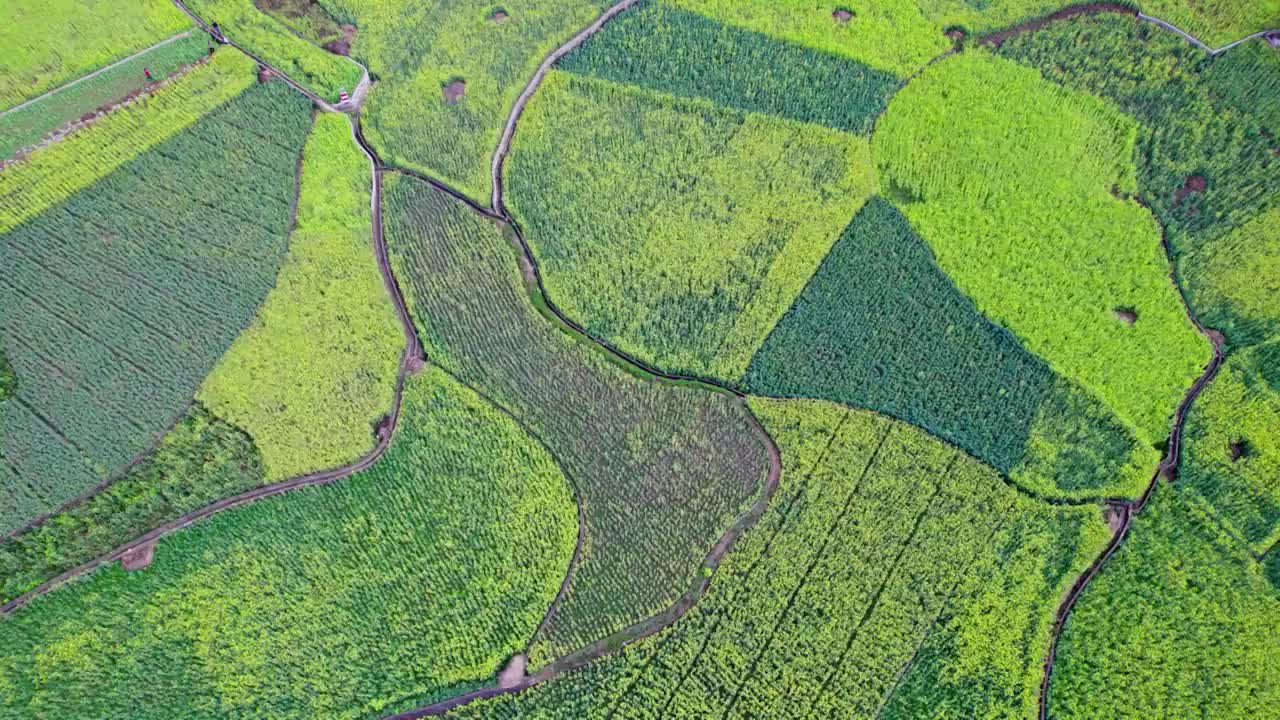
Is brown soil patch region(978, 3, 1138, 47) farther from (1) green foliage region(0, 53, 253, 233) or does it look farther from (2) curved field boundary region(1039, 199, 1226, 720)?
(1) green foliage region(0, 53, 253, 233)

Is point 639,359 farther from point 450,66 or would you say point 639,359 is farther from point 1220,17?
point 1220,17

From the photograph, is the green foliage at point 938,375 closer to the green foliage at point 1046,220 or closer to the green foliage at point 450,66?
the green foliage at point 1046,220

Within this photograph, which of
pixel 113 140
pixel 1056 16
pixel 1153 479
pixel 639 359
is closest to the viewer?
pixel 1153 479

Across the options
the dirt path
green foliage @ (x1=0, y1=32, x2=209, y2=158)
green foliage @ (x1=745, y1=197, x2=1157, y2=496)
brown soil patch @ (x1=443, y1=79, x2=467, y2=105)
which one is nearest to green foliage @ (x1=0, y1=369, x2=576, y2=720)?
green foliage @ (x1=745, y1=197, x2=1157, y2=496)

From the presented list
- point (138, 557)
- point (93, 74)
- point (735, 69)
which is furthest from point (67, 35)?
point (735, 69)

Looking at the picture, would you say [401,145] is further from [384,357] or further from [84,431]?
[84,431]
